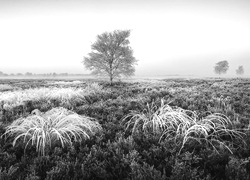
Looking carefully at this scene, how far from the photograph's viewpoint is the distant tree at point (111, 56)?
19.4m

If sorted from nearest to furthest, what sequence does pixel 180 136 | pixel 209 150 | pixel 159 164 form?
pixel 159 164 < pixel 209 150 < pixel 180 136

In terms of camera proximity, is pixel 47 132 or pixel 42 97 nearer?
pixel 47 132

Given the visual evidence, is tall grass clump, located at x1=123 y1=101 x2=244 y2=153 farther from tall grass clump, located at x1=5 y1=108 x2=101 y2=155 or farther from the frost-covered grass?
the frost-covered grass

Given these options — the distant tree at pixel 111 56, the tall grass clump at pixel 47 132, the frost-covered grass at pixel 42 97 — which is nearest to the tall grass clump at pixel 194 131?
the tall grass clump at pixel 47 132

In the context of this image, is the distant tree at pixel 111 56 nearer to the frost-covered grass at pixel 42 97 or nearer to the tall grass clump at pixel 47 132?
the frost-covered grass at pixel 42 97

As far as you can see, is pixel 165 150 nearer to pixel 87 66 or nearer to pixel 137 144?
pixel 137 144

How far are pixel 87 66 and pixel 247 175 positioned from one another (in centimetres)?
2044

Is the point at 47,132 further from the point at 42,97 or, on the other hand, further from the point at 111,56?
the point at 111,56

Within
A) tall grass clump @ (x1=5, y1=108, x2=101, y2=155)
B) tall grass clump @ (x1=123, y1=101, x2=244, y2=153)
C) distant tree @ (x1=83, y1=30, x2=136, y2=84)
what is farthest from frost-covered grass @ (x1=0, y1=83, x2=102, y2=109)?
distant tree @ (x1=83, y1=30, x2=136, y2=84)

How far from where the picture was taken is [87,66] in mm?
19969

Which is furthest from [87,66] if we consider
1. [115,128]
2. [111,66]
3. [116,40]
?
[115,128]

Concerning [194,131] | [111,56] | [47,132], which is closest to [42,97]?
[47,132]

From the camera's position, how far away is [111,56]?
19.6 metres

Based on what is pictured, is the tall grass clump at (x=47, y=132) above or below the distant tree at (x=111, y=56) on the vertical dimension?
below
